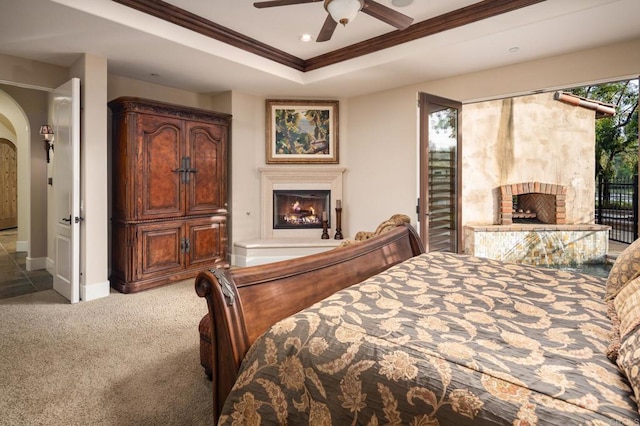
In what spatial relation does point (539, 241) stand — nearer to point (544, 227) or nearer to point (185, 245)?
point (544, 227)

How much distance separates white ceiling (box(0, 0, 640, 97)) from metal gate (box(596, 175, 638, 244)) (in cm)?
505

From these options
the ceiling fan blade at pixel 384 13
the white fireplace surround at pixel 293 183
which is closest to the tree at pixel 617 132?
the white fireplace surround at pixel 293 183

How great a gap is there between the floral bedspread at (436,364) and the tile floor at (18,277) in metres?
4.27

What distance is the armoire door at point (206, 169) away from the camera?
15.1 feet

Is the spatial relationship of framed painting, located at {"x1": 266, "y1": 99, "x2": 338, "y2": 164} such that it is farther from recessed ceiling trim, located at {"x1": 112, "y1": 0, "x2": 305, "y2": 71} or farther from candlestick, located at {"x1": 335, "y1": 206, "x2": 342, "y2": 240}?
recessed ceiling trim, located at {"x1": 112, "y1": 0, "x2": 305, "y2": 71}

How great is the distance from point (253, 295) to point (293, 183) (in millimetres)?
4243

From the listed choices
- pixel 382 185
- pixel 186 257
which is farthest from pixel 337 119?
pixel 186 257

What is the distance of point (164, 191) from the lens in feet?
14.2

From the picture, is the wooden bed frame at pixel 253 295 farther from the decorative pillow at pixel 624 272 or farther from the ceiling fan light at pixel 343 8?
the ceiling fan light at pixel 343 8

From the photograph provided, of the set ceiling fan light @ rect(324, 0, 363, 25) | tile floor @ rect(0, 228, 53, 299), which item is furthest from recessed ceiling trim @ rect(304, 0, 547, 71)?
tile floor @ rect(0, 228, 53, 299)

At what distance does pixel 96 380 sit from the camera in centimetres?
220

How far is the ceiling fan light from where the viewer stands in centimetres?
225

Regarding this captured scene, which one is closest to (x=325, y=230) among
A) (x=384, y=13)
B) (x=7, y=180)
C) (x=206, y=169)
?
(x=206, y=169)

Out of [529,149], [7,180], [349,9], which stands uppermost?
[349,9]
